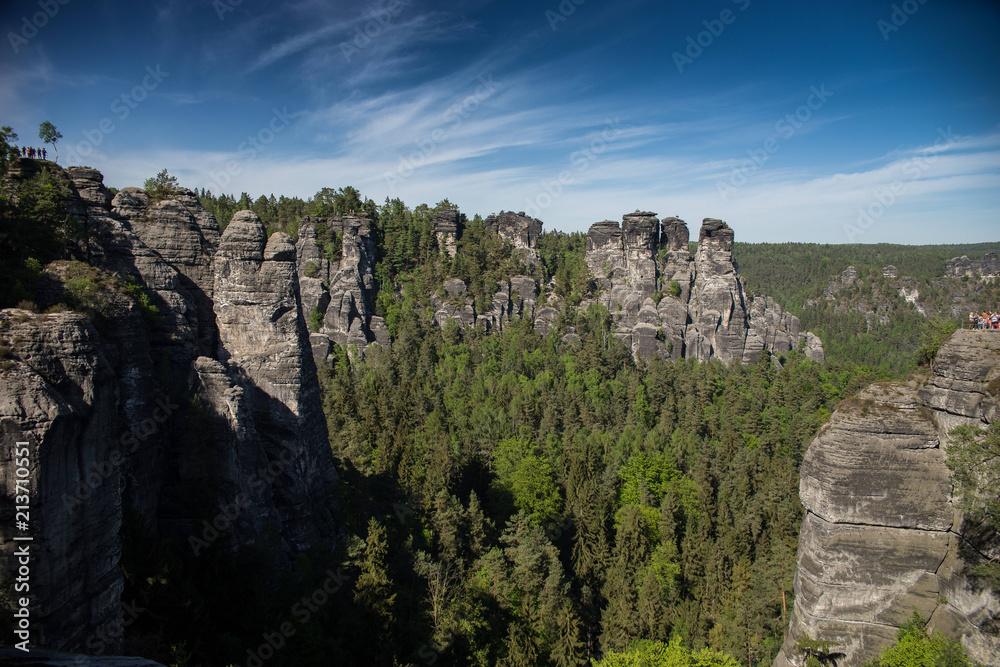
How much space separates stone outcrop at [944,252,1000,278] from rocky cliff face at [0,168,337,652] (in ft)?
516

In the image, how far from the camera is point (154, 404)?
56.6 feet

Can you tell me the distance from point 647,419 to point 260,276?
41.7 metres

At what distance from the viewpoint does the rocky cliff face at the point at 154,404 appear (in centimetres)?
1120

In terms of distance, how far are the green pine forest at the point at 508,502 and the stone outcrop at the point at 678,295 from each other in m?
3.14

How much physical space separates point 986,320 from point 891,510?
813 cm

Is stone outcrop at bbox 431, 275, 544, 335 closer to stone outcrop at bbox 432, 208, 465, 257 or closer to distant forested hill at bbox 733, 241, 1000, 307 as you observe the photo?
stone outcrop at bbox 432, 208, 465, 257

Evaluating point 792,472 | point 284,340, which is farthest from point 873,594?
point 284,340

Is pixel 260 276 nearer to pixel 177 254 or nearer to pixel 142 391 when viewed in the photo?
pixel 177 254

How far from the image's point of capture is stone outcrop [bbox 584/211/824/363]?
65562mm

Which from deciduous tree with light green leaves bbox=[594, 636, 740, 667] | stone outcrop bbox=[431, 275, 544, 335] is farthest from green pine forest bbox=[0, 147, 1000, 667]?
stone outcrop bbox=[431, 275, 544, 335]

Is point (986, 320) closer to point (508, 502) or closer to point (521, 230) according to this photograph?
point (508, 502)

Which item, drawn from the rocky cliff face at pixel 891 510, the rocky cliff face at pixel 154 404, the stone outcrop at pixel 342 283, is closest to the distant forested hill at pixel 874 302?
the stone outcrop at pixel 342 283

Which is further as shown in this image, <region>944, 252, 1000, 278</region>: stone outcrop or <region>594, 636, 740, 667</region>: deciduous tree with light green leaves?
<region>944, 252, 1000, 278</region>: stone outcrop

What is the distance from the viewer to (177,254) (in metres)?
22.1
